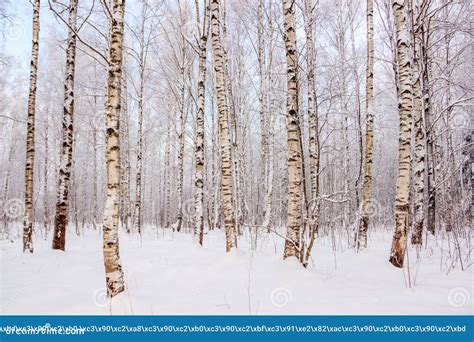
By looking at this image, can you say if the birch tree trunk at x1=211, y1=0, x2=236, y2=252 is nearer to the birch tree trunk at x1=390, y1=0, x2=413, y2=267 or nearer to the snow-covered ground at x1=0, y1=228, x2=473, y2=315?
the snow-covered ground at x1=0, y1=228, x2=473, y2=315

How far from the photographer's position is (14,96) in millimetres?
17500

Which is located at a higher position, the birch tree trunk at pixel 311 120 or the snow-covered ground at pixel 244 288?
the birch tree trunk at pixel 311 120

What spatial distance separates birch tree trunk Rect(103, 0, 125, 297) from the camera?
309 cm

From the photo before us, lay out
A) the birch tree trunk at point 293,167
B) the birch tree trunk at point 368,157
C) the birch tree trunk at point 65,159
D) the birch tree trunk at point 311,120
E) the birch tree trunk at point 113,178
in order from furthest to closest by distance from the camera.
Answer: the birch tree trunk at point 65,159 → the birch tree trunk at point 368,157 → the birch tree trunk at point 293,167 → the birch tree trunk at point 311,120 → the birch tree trunk at point 113,178

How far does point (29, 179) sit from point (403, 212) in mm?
7170

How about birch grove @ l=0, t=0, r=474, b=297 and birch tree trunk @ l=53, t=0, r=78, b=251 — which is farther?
birch tree trunk @ l=53, t=0, r=78, b=251

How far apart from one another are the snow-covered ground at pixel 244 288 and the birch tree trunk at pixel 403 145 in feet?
1.24

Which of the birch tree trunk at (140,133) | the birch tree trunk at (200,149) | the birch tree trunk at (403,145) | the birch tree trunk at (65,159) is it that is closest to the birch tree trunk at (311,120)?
the birch tree trunk at (403,145)

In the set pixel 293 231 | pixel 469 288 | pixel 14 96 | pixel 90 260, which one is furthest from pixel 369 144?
pixel 14 96

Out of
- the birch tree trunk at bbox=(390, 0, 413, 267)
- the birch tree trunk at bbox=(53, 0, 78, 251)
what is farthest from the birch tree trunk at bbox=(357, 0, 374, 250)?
the birch tree trunk at bbox=(53, 0, 78, 251)

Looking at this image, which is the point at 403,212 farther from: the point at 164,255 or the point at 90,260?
the point at 90,260

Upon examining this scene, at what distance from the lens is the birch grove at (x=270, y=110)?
425 cm

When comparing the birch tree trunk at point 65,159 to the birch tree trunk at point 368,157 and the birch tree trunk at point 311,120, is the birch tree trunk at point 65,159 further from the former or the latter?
the birch tree trunk at point 368,157

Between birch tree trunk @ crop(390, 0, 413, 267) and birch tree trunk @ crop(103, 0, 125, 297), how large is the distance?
3.58m
